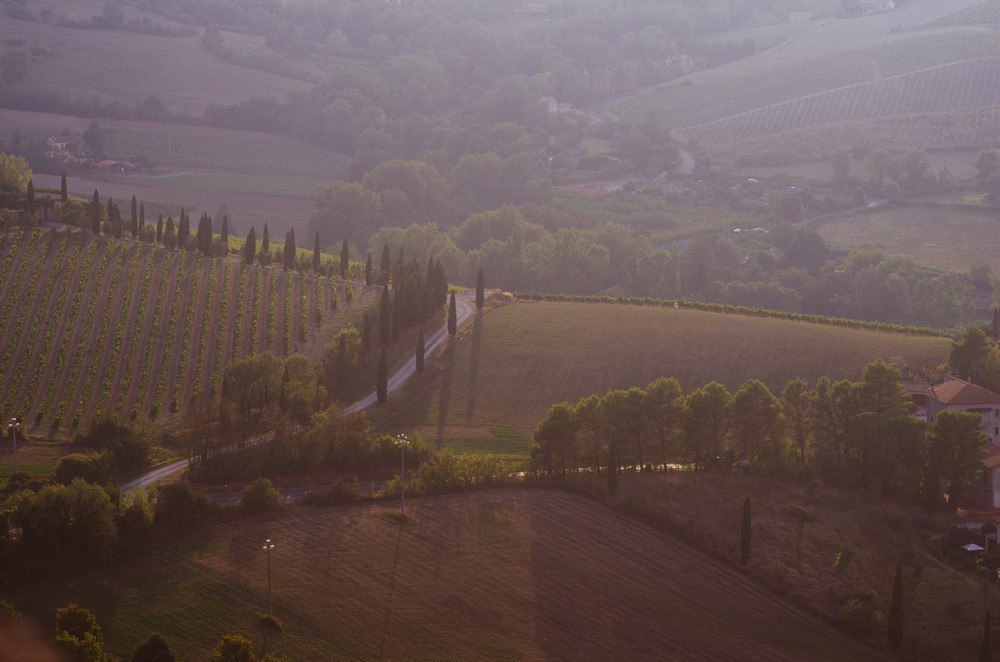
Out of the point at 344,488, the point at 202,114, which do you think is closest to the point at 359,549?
the point at 344,488

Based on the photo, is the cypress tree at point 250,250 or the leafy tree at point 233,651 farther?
the cypress tree at point 250,250

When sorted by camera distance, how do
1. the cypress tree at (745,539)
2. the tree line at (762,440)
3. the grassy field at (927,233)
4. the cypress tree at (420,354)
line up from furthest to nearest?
the grassy field at (927,233) < the cypress tree at (420,354) < the tree line at (762,440) < the cypress tree at (745,539)

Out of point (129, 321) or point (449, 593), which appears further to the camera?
point (129, 321)

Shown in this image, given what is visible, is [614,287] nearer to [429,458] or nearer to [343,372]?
[343,372]

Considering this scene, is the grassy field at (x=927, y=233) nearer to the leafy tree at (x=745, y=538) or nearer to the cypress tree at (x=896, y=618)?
the leafy tree at (x=745, y=538)

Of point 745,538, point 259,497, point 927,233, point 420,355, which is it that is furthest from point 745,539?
point 927,233

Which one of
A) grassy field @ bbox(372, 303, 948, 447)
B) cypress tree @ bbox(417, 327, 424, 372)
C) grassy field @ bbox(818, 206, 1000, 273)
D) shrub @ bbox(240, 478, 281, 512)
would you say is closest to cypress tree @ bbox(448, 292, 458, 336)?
grassy field @ bbox(372, 303, 948, 447)

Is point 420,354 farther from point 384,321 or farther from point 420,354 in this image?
point 384,321

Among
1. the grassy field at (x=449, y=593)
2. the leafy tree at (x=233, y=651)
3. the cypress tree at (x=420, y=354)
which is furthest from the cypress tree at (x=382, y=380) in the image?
the leafy tree at (x=233, y=651)

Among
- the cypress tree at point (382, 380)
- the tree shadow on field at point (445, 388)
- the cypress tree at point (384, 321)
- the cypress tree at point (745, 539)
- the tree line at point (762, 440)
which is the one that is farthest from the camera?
the cypress tree at point (384, 321)
